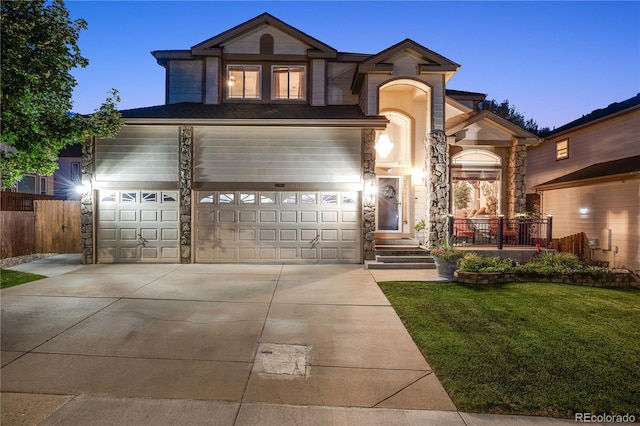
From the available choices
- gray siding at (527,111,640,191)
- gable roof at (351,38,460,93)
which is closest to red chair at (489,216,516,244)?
gray siding at (527,111,640,191)

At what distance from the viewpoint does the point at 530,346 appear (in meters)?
4.58

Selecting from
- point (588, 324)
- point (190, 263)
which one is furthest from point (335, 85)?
point (588, 324)

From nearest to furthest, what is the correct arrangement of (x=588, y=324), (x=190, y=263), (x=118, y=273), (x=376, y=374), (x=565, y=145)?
(x=376, y=374) → (x=588, y=324) → (x=118, y=273) → (x=190, y=263) → (x=565, y=145)

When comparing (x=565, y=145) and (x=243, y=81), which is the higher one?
(x=243, y=81)

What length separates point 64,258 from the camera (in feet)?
38.3

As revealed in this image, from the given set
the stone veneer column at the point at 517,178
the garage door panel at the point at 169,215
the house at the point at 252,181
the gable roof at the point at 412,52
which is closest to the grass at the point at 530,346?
the house at the point at 252,181

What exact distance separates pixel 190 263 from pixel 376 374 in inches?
336

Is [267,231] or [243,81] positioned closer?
[267,231]

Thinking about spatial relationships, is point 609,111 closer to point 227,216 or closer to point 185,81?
point 227,216

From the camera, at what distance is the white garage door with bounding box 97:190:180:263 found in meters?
10.9

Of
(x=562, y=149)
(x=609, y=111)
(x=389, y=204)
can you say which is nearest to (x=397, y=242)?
(x=389, y=204)

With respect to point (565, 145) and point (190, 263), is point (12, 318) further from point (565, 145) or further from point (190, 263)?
point (565, 145)

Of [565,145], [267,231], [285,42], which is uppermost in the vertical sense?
[285,42]

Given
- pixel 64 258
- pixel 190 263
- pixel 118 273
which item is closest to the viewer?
pixel 118 273
